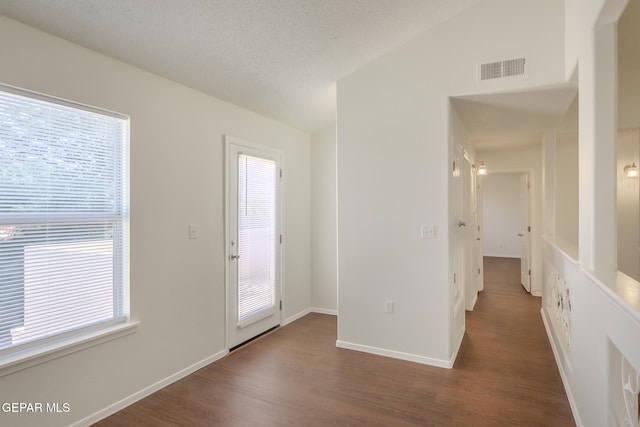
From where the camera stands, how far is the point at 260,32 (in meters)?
2.57

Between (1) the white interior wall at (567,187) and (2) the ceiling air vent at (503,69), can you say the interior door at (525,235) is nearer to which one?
(1) the white interior wall at (567,187)

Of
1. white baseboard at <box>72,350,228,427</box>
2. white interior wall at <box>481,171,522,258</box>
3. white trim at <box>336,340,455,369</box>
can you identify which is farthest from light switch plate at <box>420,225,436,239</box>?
white interior wall at <box>481,171,522,258</box>

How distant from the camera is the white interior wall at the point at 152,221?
204cm

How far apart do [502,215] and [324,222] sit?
7.48 m

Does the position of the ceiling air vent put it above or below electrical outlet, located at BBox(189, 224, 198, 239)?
above

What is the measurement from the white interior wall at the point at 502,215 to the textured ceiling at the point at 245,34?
8.04 m

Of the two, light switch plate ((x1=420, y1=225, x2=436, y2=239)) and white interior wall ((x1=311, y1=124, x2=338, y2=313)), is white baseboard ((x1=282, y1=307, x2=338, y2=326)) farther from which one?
light switch plate ((x1=420, y1=225, x2=436, y2=239))

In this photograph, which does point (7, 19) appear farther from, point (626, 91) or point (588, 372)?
point (626, 91)

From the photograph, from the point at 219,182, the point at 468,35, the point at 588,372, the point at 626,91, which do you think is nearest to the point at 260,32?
the point at 219,182

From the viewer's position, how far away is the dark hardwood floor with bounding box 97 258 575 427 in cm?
233

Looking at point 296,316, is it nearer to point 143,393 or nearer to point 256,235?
point 256,235

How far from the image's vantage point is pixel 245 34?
2543mm

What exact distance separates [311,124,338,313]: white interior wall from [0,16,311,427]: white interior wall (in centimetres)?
122

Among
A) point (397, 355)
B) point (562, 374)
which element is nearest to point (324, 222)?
point (397, 355)
